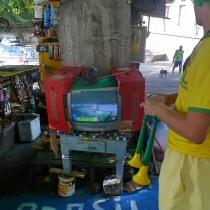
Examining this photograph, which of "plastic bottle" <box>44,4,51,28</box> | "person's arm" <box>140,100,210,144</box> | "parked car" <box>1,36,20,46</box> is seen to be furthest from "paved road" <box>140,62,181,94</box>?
"parked car" <box>1,36,20,46</box>

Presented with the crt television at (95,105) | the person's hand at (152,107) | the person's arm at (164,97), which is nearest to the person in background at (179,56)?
the crt television at (95,105)

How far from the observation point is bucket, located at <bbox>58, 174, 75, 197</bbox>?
3305mm

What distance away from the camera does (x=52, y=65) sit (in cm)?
514

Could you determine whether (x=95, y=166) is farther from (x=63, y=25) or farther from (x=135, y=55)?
(x=63, y=25)

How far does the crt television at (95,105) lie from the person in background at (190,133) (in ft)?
3.87

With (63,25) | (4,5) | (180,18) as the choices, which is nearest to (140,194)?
(63,25)

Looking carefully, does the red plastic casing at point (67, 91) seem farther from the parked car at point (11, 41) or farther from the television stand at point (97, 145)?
the parked car at point (11, 41)

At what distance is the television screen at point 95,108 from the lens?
277 centimetres

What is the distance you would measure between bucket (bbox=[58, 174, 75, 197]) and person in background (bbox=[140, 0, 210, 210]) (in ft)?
6.59

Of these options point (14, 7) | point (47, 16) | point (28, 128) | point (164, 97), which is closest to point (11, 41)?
point (14, 7)

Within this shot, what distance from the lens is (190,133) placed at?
3.83 feet

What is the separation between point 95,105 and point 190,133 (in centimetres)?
173

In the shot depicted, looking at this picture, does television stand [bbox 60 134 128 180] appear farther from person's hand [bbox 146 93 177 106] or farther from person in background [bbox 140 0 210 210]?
person in background [bbox 140 0 210 210]

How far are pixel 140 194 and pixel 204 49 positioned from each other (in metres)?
2.81
